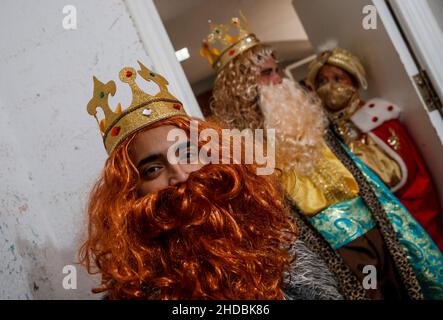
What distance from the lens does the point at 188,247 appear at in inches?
30.0

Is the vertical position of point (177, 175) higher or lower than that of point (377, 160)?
higher

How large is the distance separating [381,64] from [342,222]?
0.82 meters

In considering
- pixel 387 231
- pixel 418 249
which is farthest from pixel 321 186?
pixel 418 249

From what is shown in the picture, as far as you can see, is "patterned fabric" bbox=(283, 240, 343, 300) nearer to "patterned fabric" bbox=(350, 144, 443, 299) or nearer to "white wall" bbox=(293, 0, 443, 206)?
"patterned fabric" bbox=(350, 144, 443, 299)

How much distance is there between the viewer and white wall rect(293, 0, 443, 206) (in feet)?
4.96

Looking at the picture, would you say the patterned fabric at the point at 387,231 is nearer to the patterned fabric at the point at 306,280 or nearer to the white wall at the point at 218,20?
the patterned fabric at the point at 306,280

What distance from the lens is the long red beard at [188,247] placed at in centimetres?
74

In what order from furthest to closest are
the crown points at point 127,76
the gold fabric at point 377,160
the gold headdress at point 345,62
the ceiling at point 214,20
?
the ceiling at point 214,20, the gold headdress at point 345,62, the gold fabric at point 377,160, the crown points at point 127,76

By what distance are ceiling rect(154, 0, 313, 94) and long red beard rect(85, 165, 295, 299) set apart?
1643 millimetres

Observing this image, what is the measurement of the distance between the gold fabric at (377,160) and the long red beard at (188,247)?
1012 millimetres

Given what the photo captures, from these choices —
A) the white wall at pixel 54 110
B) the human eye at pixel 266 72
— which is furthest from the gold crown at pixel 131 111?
the human eye at pixel 266 72

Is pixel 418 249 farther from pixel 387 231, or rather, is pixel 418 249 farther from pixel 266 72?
pixel 266 72
